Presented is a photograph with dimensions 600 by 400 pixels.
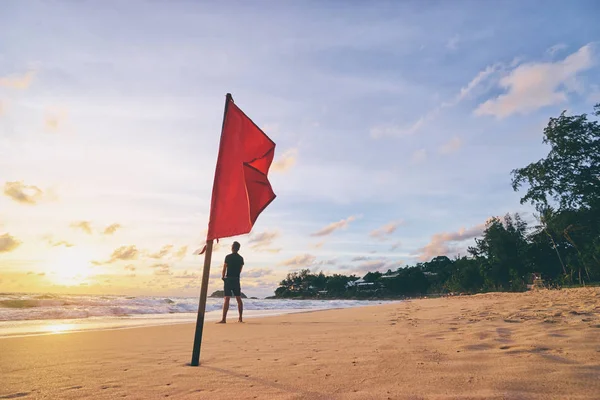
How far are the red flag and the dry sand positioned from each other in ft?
4.83

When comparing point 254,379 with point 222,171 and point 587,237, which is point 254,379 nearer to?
point 222,171

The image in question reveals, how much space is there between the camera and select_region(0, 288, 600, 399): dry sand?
276cm

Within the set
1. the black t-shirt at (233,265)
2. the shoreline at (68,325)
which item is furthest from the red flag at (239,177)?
the black t-shirt at (233,265)

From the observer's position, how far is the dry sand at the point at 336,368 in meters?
2.76

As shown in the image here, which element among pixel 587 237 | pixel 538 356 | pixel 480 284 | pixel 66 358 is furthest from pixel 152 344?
pixel 480 284

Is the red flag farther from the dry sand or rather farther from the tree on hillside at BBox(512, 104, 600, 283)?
the tree on hillside at BBox(512, 104, 600, 283)

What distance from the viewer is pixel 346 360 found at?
12.8ft

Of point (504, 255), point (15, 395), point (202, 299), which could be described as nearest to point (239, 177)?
point (202, 299)

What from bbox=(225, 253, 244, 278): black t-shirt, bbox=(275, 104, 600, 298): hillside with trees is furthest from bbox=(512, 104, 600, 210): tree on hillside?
bbox=(225, 253, 244, 278): black t-shirt

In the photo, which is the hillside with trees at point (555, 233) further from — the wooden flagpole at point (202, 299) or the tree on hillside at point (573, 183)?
the wooden flagpole at point (202, 299)

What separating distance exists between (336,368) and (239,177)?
2.20 metres

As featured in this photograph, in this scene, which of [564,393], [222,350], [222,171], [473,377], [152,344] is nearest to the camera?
[564,393]

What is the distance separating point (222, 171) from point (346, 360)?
96.4 inches

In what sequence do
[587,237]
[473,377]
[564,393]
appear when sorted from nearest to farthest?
[564,393] < [473,377] < [587,237]
